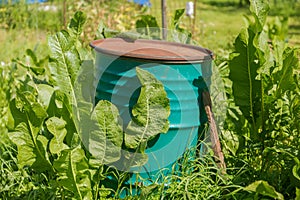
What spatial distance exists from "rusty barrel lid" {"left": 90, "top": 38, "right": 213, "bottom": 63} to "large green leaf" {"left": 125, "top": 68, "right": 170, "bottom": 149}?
0.12 m

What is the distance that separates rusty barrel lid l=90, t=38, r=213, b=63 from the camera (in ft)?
7.41

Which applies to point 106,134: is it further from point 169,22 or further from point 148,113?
point 169,22

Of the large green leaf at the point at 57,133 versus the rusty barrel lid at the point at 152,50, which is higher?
the rusty barrel lid at the point at 152,50

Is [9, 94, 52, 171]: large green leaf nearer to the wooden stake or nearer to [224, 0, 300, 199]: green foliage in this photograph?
the wooden stake

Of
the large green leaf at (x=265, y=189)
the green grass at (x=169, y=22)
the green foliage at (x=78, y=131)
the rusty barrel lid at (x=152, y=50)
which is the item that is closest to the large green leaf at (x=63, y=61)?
the green foliage at (x=78, y=131)

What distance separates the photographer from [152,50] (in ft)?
8.05

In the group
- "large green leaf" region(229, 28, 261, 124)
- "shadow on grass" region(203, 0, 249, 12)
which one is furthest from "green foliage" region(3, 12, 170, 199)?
"shadow on grass" region(203, 0, 249, 12)

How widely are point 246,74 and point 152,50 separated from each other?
0.45 metres

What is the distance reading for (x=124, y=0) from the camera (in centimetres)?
610

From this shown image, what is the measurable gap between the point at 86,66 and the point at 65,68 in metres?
0.11

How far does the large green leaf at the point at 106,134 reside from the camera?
2180 mm

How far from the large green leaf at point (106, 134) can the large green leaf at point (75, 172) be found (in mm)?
72

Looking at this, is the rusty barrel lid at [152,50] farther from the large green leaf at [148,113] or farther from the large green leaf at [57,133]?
the large green leaf at [57,133]

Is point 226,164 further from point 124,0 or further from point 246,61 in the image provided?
point 124,0
